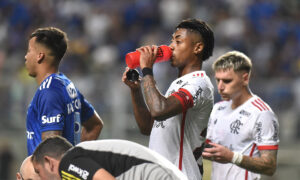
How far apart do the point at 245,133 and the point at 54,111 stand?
6.27 ft

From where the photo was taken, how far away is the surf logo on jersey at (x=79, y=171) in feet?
12.1

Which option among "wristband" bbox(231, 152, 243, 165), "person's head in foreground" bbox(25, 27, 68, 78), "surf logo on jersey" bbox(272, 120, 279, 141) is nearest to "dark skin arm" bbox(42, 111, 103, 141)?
"person's head in foreground" bbox(25, 27, 68, 78)

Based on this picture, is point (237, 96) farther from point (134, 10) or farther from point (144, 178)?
point (134, 10)

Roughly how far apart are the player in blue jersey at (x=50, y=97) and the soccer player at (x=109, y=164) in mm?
1109

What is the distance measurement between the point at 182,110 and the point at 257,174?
1.53 m

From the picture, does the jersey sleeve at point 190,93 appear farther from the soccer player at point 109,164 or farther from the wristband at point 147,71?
the soccer player at point 109,164

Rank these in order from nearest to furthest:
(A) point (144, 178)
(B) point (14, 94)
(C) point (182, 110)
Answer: (A) point (144, 178) < (C) point (182, 110) < (B) point (14, 94)

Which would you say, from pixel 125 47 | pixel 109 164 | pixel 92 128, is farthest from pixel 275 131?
pixel 125 47

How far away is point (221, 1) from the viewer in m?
15.2

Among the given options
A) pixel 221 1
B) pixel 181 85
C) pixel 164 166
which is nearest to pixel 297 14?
pixel 221 1

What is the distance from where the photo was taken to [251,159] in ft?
18.0

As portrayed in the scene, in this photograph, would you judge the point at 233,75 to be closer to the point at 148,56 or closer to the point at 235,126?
the point at 235,126

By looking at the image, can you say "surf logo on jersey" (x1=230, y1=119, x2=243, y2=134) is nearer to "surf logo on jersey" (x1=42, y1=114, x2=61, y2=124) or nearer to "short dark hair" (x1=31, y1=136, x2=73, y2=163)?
"surf logo on jersey" (x1=42, y1=114, x2=61, y2=124)

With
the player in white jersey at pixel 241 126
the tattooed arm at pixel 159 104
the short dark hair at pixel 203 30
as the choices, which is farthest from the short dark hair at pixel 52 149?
the player in white jersey at pixel 241 126
